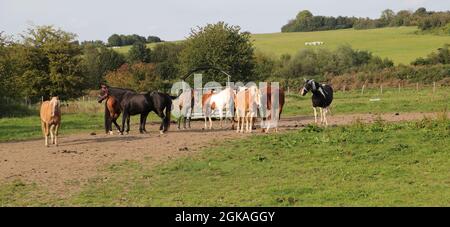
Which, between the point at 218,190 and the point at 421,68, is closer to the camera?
the point at 218,190

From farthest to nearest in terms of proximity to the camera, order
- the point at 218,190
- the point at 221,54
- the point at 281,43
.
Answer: the point at 281,43, the point at 221,54, the point at 218,190

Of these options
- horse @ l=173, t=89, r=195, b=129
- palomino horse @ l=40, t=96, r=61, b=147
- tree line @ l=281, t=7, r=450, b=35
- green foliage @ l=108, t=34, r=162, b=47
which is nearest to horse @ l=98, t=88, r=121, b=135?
horse @ l=173, t=89, r=195, b=129

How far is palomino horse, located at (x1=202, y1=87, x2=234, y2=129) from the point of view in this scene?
21.7 metres

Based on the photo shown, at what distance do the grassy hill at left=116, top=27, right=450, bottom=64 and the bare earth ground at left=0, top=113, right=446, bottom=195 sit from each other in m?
54.2

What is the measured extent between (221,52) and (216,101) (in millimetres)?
11997

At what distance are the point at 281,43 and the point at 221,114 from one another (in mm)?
73890

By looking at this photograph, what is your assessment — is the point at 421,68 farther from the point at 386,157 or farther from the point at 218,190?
the point at 218,190

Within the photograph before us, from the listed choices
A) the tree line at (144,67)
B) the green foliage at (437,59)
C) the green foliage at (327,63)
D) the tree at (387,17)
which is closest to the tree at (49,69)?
the tree line at (144,67)

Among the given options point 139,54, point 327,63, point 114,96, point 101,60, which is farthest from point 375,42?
point 114,96

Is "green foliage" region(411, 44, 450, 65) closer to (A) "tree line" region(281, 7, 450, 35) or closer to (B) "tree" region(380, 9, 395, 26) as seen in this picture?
(A) "tree line" region(281, 7, 450, 35)

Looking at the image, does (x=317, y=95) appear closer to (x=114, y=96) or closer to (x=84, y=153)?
(x=114, y=96)
